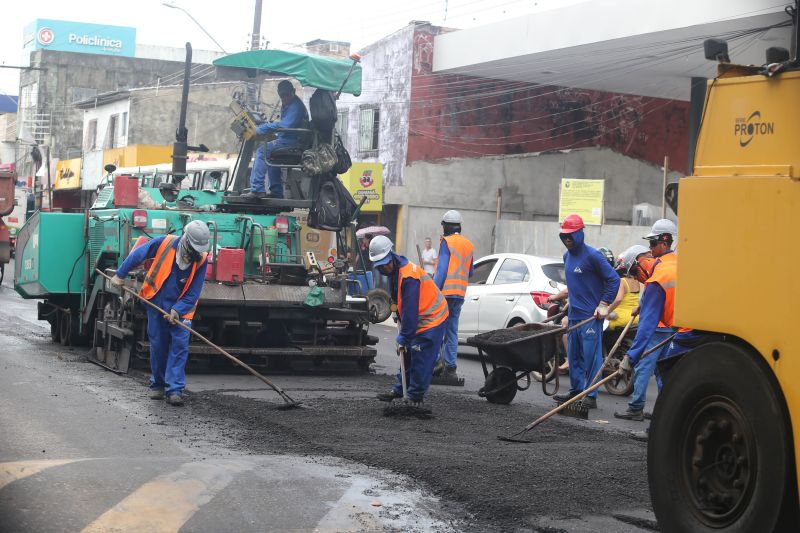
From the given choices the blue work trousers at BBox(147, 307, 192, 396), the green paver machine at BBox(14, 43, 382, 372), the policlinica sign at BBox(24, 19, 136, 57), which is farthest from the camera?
the policlinica sign at BBox(24, 19, 136, 57)

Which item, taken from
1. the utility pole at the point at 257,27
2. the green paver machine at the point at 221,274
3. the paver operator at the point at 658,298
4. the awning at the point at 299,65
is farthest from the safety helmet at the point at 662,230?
the utility pole at the point at 257,27

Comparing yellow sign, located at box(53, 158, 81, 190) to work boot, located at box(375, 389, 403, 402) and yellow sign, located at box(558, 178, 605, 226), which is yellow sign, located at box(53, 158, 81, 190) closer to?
yellow sign, located at box(558, 178, 605, 226)

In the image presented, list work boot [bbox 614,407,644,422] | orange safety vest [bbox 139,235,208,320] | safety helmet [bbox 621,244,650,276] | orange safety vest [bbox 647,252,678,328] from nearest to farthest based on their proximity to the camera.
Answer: orange safety vest [bbox 647,252,678,328] → orange safety vest [bbox 139,235,208,320] → work boot [bbox 614,407,644,422] → safety helmet [bbox 621,244,650,276]

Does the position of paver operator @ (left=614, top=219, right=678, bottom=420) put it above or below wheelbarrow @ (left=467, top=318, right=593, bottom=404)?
above

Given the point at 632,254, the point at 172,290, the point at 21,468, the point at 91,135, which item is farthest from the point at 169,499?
the point at 91,135

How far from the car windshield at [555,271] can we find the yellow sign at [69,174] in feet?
120

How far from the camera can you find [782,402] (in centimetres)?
467

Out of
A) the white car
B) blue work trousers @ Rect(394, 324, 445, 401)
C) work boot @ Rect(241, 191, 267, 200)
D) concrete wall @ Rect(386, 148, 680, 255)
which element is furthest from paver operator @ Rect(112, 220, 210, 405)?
concrete wall @ Rect(386, 148, 680, 255)

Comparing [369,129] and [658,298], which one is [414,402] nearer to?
[658,298]

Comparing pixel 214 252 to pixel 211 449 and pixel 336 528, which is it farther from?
pixel 336 528

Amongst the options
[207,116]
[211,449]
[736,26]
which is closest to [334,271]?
[211,449]

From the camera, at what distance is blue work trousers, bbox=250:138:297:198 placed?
13797mm

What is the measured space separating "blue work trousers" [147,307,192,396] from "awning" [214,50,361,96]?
13.2ft

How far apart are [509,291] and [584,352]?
4858mm
